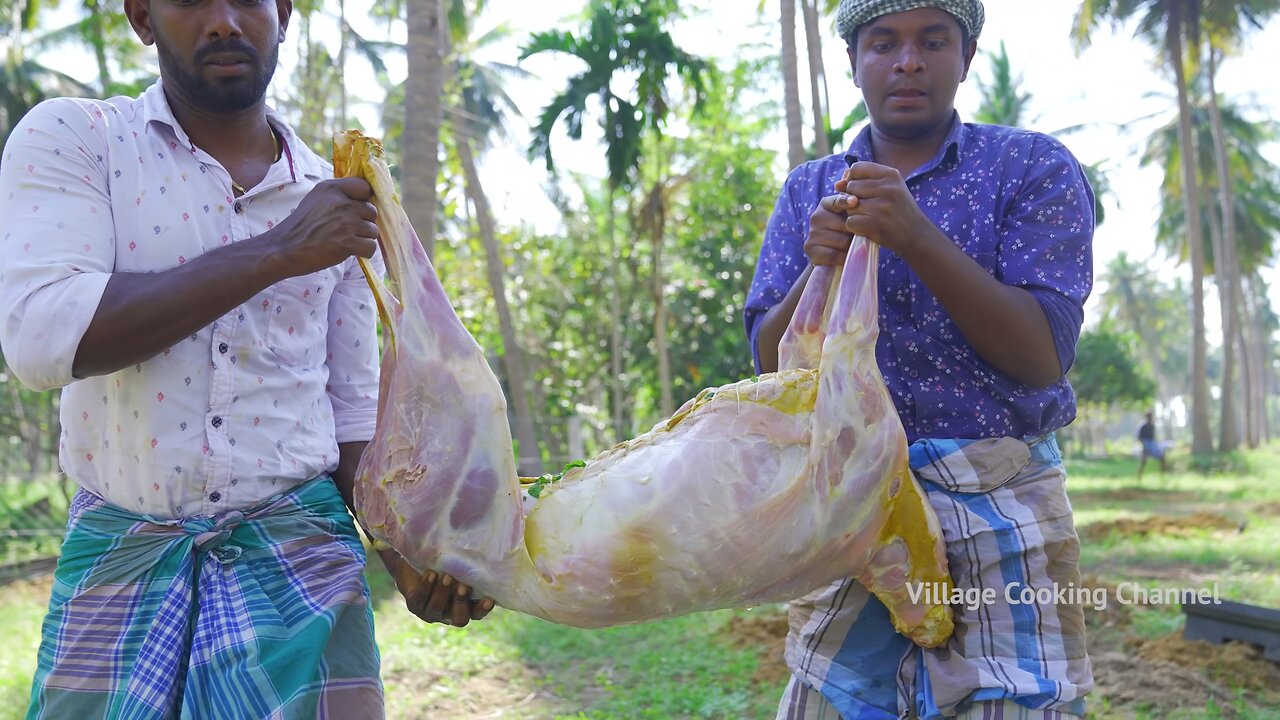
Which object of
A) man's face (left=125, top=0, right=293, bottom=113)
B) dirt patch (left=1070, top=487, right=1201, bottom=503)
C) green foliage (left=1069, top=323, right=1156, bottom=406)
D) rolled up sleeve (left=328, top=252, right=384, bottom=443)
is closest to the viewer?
man's face (left=125, top=0, right=293, bottom=113)

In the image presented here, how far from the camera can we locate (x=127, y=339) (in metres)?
1.85

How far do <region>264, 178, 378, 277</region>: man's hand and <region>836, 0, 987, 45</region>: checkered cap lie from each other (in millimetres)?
1218

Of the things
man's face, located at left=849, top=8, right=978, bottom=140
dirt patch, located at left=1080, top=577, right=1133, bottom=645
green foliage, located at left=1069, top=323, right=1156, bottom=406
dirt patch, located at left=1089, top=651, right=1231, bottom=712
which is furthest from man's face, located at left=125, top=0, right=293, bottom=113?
green foliage, located at left=1069, top=323, right=1156, bottom=406

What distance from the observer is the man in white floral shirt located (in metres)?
1.88

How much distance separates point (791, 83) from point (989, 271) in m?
7.07

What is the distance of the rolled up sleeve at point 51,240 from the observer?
1.83 meters

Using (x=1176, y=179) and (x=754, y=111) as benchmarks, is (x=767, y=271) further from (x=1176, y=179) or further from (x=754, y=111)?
(x=1176, y=179)

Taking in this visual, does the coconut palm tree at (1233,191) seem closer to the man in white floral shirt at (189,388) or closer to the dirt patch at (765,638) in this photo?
the dirt patch at (765,638)

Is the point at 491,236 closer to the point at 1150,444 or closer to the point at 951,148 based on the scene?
the point at 951,148

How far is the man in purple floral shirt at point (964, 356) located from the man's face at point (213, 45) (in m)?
1.27

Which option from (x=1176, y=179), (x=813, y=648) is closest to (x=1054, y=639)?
(x=813, y=648)

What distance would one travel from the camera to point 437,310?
84.9 inches

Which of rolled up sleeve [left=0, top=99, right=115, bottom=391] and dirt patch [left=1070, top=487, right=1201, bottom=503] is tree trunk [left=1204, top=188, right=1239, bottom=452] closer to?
dirt patch [left=1070, top=487, right=1201, bottom=503]

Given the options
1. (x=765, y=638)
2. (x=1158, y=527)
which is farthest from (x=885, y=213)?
(x=1158, y=527)
